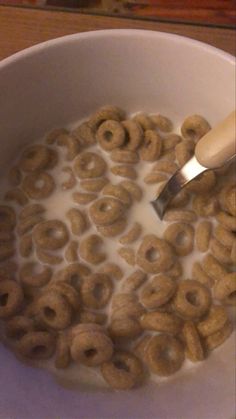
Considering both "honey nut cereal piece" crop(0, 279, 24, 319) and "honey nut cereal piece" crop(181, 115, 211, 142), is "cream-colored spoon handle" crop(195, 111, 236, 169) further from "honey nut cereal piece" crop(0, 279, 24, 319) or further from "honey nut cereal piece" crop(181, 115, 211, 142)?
"honey nut cereal piece" crop(0, 279, 24, 319)

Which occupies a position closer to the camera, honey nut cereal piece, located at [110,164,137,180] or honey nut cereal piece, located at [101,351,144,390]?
honey nut cereal piece, located at [101,351,144,390]

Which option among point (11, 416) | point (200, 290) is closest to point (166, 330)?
point (200, 290)

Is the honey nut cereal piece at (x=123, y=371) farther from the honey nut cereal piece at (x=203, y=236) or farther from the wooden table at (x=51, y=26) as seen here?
the wooden table at (x=51, y=26)

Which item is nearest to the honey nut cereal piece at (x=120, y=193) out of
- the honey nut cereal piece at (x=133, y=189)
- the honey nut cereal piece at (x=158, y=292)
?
the honey nut cereal piece at (x=133, y=189)

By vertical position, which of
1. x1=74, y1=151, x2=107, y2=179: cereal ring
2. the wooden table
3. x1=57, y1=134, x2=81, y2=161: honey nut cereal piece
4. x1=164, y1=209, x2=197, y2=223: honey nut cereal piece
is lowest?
x1=164, y1=209, x2=197, y2=223: honey nut cereal piece

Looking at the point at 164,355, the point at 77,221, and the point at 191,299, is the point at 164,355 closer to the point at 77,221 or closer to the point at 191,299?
the point at 191,299

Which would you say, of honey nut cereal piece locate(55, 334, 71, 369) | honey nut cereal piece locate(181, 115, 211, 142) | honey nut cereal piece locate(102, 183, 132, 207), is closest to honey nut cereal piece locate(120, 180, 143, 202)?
honey nut cereal piece locate(102, 183, 132, 207)

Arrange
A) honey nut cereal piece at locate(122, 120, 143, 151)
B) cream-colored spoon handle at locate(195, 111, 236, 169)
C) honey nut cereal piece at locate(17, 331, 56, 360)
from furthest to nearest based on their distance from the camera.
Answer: honey nut cereal piece at locate(122, 120, 143, 151)
honey nut cereal piece at locate(17, 331, 56, 360)
cream-colored spoon handle at locate(195, 111, 236, 169)

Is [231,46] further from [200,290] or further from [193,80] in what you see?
[200,290]
